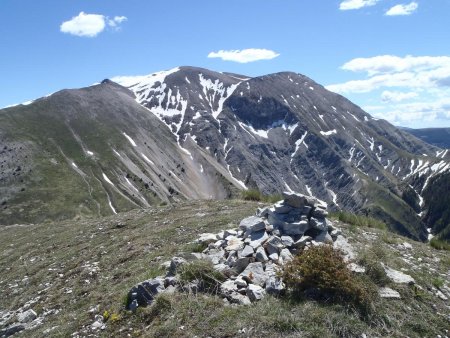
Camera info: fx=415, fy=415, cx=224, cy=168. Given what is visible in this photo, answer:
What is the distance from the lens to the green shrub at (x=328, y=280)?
1255cm

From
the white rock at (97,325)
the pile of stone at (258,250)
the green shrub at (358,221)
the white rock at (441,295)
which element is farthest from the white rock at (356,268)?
the green shrub at (358,221)

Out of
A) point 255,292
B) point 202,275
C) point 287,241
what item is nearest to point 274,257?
point 287,241

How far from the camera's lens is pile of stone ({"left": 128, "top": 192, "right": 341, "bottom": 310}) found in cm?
1341

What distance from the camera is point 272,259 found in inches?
583

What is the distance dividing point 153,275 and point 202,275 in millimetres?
2550

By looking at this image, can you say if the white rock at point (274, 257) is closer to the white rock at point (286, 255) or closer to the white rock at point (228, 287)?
the white rock at point (286, 255)

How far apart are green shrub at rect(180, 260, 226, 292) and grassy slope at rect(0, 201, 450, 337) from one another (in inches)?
34.3

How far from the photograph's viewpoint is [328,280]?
12.8 metres

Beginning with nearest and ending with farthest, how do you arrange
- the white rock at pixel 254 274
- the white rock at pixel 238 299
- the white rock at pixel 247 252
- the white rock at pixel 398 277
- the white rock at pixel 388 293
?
1. the white rock at pixel 238 299
2. the white rock at pixel 388 293
3. the white rock at pixel 254 274
4. the white rock at pixel 398 277
5. the white rock at pixel 247 252

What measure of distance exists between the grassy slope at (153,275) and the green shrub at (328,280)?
0.51 meters

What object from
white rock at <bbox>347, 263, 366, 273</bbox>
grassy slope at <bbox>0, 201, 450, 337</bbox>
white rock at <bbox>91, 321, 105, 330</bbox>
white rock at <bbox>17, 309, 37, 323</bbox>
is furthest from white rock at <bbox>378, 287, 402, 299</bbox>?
white rock at <bbox>17, 309, 37, 323</bbox>

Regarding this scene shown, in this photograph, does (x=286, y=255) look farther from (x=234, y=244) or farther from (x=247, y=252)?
(x=234, y=244)

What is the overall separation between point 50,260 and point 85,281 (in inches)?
226

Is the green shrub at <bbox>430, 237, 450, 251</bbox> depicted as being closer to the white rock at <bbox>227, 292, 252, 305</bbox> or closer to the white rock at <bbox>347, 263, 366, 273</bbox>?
the white rock at <bbox>347, 263, 366, 273</bbox>
